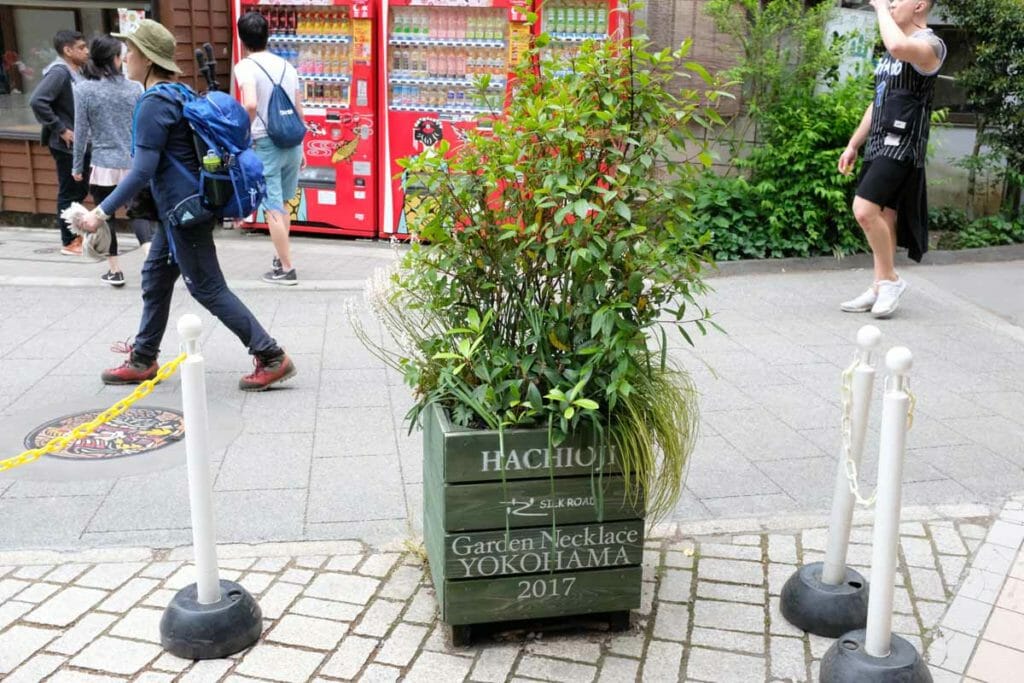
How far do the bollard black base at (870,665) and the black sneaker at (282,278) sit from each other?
578 cm

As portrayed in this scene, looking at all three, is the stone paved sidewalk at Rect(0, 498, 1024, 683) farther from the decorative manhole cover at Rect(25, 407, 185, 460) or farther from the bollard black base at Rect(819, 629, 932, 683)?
the decorative manhole cover at Rect(25, 407, 185, 460)

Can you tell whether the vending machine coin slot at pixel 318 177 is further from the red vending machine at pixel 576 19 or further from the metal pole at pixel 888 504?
the metal pole at pixel 888 504

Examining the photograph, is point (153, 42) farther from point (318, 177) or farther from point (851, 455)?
point (318, 177)

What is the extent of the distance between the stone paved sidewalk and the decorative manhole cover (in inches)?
40.8

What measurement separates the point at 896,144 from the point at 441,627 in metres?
4.93

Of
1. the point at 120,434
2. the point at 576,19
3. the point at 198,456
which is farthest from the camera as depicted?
the point at 576,19

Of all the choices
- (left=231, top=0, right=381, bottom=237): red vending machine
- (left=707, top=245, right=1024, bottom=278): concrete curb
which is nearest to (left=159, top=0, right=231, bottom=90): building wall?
(left=231, top=0, right=381, bottom=237): red vending machine

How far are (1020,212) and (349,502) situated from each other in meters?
7.70

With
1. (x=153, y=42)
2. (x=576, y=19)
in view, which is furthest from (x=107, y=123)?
(x=576, y=19)

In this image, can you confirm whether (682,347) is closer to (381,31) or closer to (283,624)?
(283,624)

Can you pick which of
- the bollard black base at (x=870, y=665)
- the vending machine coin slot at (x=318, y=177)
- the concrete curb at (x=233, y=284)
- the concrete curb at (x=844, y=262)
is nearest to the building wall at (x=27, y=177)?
the concrete curb at (x=233, y=284)

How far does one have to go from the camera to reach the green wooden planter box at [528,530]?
322 centimetres

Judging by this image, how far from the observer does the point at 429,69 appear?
380 inches

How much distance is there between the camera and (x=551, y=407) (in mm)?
3203
